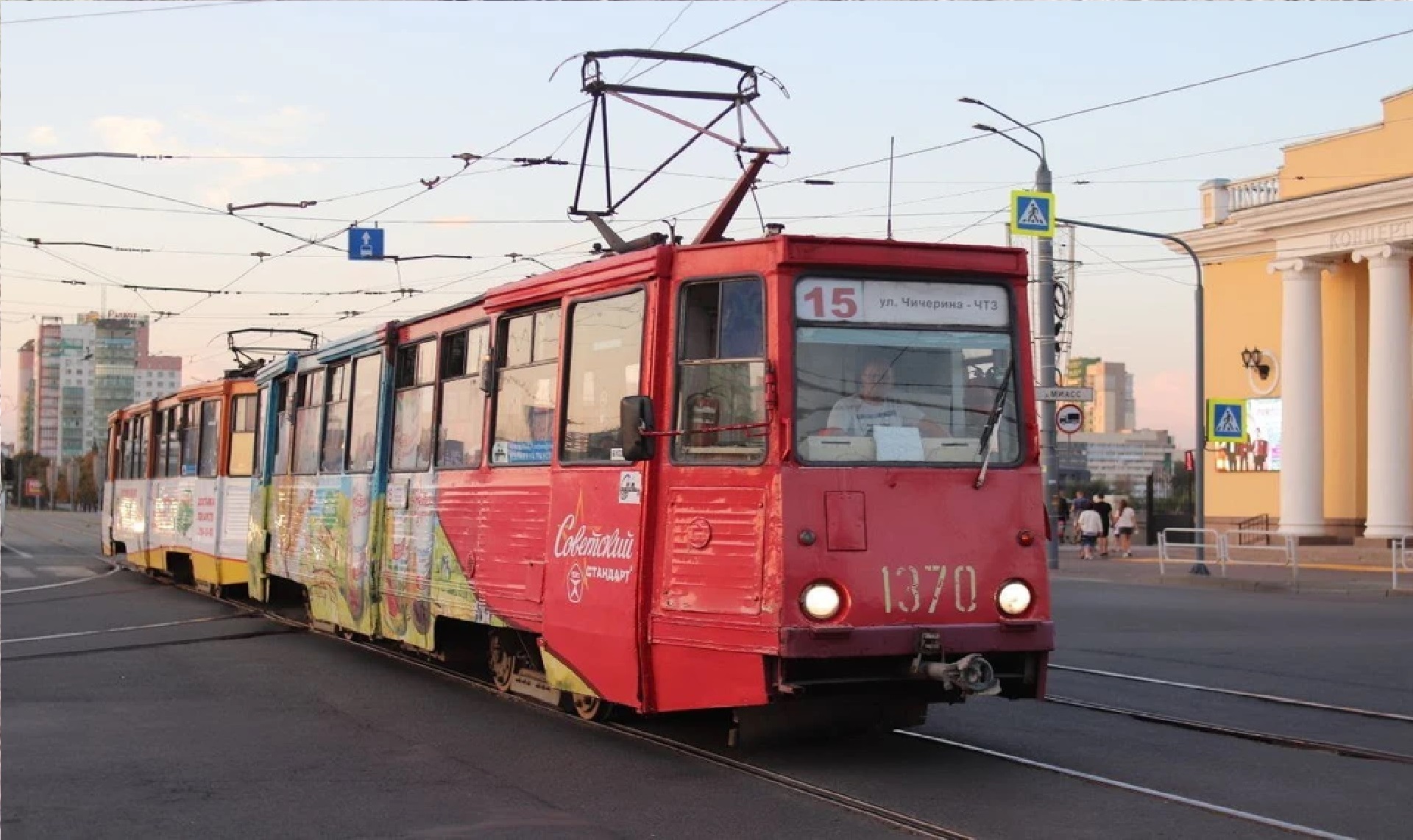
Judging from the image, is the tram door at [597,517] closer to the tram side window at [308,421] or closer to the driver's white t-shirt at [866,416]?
the driver's white t-shirt at [866,416]

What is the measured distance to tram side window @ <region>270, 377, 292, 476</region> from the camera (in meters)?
18.9

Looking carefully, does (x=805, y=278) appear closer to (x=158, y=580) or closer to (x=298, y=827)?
(x=298, y=827)

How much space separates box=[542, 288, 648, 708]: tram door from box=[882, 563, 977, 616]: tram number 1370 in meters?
1.50

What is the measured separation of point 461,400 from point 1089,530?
30.5m

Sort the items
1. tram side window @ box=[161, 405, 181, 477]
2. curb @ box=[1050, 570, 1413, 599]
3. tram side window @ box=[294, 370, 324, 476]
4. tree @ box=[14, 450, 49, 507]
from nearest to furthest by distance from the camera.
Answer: tram side window @ box=[294, 370, 324, 476] < tram side window @ box=[161, 405, 181, 477] < curb @ box=[1050, 570, 1413, 599] < tree @ box=[14, 450, 49, 507]

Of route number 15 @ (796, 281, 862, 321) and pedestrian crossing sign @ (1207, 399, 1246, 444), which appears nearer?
route number 15 @ (796, 281, 862, 321)

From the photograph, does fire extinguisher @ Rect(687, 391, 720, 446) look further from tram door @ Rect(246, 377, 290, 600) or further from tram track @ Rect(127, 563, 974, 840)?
tram door @ Rect(246, 377, 290, 600)

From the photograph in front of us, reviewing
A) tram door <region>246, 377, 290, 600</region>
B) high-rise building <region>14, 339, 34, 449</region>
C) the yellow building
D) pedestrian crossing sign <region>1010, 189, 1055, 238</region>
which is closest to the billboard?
the yellow building

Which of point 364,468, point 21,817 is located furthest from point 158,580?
point 21,817

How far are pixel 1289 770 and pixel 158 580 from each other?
76.2 ft

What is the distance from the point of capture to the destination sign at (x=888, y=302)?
9.28 metres

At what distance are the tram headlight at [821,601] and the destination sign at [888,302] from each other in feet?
4.89

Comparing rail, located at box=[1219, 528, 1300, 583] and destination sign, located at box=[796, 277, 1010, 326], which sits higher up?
destination sign, located at box=[796, 277, 1010, 326]

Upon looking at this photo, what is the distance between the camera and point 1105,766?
9.38 meters
